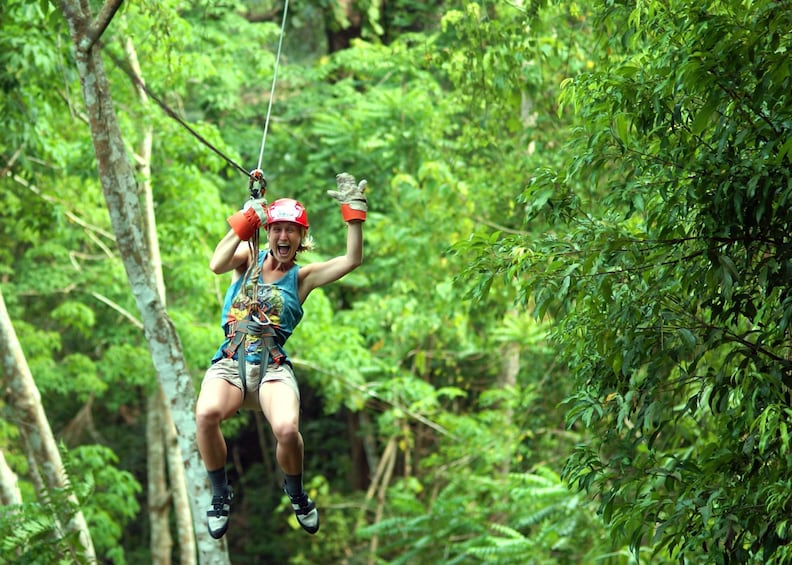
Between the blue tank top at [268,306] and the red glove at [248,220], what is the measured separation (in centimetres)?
25

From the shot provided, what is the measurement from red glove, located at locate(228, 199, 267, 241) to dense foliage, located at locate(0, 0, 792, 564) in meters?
1.23

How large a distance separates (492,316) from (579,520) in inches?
107

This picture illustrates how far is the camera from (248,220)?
4.66m

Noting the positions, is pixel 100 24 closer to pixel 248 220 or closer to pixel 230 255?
pixel 230 255

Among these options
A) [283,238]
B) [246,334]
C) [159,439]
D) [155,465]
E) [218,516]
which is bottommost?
[155,465]

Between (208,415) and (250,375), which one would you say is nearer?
(208,415)

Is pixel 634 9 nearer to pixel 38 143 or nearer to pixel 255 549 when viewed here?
pixel 38 143

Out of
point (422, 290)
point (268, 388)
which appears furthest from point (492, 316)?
point (268, 388)

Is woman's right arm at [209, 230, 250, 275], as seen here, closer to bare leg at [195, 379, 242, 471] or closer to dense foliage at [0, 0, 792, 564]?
bare leg at [195, 379, 242, 471]

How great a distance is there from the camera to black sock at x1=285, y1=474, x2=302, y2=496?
183 inches

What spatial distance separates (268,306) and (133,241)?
110 inches

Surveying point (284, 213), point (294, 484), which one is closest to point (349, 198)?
point (284, 213)

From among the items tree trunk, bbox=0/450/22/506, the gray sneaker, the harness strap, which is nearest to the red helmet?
the harness strap

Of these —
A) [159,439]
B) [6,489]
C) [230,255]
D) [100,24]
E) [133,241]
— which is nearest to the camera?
[230,255]
